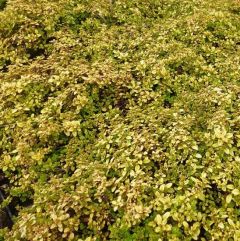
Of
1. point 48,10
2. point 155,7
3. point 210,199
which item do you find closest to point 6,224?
point 210,199

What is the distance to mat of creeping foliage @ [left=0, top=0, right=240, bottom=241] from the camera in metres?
4.09

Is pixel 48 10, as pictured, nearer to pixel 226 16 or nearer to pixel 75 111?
pixel 75 111

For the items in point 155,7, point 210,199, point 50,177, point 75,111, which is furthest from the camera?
point 155,7

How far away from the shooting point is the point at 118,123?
17.1ft

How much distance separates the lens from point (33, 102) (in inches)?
223

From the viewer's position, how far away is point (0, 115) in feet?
18.2

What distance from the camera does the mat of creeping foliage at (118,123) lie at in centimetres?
409

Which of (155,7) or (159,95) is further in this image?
(155,7)

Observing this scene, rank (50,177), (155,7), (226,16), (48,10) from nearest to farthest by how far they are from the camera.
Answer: (50,177), (48,10), (226,16), (155,7)

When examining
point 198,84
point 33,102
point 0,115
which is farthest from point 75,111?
point 198,84

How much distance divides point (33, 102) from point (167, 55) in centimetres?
257

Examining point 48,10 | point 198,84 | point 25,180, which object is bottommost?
point 25,180

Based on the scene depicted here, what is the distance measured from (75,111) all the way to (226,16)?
436 cm

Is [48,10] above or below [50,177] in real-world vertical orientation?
above
